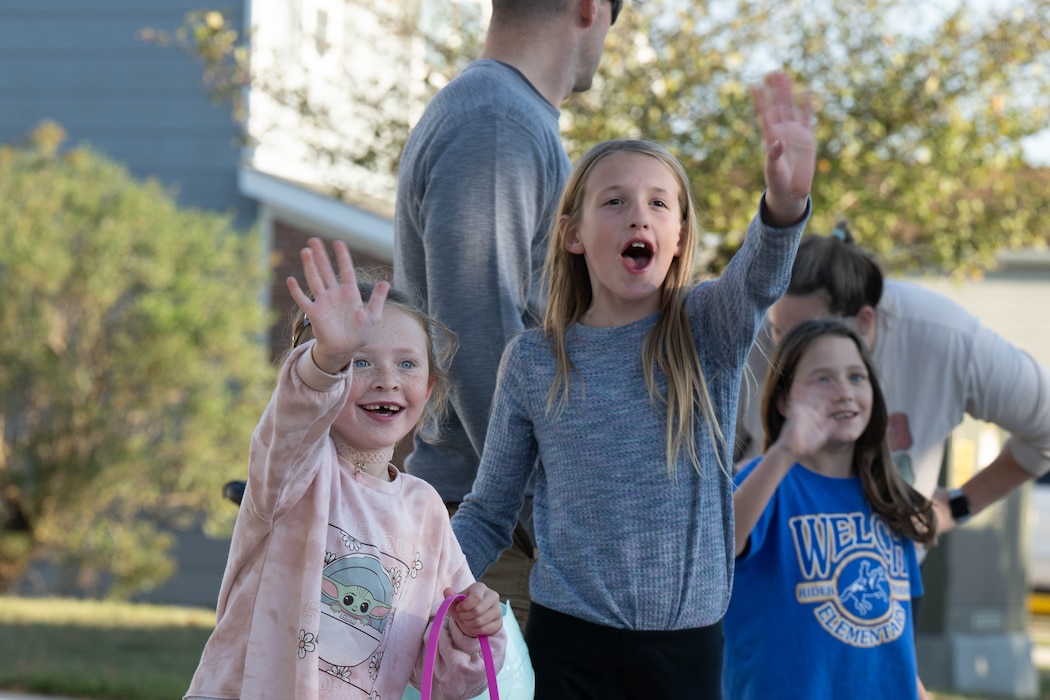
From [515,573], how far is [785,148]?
1.28m

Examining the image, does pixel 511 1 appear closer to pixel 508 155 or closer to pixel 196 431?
pixel 508 155

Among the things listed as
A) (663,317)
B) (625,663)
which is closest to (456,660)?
(625,663)

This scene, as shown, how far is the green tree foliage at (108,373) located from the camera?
450 inches

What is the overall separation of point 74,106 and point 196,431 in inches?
171

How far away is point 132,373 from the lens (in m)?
11.6

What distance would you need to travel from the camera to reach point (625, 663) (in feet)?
8.54

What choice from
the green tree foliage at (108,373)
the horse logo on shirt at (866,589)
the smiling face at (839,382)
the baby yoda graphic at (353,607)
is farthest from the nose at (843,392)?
the green tree foliage at (108,373)

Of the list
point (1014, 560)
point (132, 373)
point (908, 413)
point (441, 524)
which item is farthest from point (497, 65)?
point (132, 373)

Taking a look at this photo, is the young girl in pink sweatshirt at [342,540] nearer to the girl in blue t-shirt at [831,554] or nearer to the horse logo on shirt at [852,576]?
the girl in blue t-shirt at [831,554]

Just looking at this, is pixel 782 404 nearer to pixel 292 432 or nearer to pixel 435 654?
pixel 435 654

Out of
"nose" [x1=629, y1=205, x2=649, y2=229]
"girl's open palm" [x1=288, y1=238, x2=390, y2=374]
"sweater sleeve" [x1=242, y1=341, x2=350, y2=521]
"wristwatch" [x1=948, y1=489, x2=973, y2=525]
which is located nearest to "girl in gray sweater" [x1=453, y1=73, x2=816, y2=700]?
"nose" [x1=629, y1=205, x2=649, y2=229]

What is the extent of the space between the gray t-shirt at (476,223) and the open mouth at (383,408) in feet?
1.88

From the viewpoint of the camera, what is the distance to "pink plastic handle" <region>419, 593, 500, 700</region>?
→ 239 cm

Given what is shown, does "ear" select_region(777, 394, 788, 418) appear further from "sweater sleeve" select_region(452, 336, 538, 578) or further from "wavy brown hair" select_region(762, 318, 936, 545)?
"sweater sleeve" select_region(452, 336, 538, 578)
